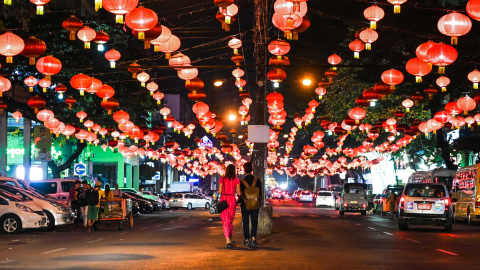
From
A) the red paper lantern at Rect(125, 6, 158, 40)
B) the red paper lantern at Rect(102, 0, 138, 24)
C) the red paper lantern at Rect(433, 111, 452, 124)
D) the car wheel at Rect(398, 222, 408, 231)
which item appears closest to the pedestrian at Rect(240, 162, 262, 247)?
the red paper lantern at Rect(125, 6, 158, 40)

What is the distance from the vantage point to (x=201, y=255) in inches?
613

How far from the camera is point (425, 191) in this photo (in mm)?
27203

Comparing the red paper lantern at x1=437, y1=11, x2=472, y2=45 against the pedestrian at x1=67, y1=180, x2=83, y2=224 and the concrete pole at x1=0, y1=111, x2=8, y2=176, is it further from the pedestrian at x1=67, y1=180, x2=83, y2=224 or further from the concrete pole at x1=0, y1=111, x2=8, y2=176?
the concrete pole at x1=0, y1=111, x2=8, y2=176

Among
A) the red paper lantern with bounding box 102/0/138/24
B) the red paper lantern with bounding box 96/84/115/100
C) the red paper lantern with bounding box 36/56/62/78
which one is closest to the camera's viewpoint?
the red paper lantern with bounding box 102/0/138/24

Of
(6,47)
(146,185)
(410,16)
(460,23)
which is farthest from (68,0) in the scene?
(460,23)

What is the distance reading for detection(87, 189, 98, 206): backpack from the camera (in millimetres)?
25809

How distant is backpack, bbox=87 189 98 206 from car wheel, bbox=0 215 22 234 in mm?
2417

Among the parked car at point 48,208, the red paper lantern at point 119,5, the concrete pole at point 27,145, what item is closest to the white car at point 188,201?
the concrete pole at point 27,145

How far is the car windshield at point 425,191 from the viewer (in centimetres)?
2702

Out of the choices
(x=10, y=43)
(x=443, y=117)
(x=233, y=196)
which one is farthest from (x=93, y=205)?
(x=443, y=117)

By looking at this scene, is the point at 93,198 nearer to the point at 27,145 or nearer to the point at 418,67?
the point at 418,67

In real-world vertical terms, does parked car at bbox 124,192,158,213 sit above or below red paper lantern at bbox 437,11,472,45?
below

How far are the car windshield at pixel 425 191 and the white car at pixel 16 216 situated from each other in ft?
41.5

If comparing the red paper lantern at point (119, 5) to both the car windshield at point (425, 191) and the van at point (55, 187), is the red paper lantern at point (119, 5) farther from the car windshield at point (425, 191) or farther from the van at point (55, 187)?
the van at point (55, 187)
